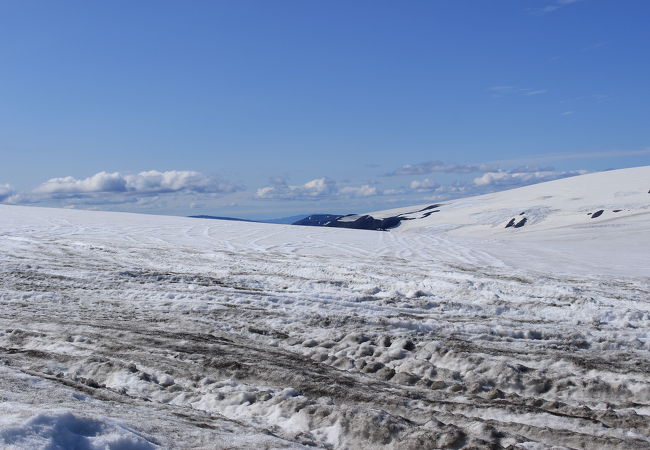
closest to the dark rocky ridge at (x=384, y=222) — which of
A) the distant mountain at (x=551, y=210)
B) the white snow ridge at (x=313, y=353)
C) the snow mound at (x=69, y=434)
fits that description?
the distant mountain at (x=551, y=210)

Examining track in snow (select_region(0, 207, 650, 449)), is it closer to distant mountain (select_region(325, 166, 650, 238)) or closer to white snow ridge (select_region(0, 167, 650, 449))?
white snow ridge (select_region(0, 167, 650, 449))

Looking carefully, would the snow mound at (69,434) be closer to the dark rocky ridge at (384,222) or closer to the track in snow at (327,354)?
the track in snow at (327,354)

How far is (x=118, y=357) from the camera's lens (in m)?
8.03

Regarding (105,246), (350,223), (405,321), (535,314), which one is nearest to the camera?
(405,321)

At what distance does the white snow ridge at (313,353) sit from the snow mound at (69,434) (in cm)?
2

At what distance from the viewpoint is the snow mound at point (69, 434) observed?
4305 millimetres

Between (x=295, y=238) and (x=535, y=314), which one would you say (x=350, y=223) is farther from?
(x=535, y=314)

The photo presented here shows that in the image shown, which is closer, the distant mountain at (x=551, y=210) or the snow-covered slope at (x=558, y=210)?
the snow-covered slope at (x=558, y=210)

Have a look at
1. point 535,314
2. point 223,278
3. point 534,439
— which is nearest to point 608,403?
point 534,439

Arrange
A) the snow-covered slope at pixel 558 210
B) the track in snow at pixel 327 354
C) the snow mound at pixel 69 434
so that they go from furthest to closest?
the snow-covered slope at pixel 558 210
the track in snow at pixel 327 354
the snow mound at pixel 69 434

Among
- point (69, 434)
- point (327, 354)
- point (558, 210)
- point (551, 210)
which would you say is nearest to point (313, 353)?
point (327, 354)

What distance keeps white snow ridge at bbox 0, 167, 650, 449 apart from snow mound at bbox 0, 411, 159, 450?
2 centimetres

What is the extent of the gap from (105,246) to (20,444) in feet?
59.9

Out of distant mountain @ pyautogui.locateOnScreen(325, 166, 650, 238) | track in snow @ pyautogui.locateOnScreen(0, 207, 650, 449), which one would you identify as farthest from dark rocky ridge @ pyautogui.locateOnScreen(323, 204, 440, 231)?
track in snow @ pyautogui.locateOnScreen(0, 207, 650, 449)
